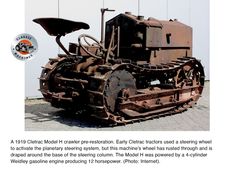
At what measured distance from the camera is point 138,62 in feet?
26.5

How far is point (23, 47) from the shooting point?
6277mm

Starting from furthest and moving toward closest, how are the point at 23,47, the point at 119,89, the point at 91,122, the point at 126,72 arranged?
the point at 91,122, the point at 126,72, the point at 119,89, the point at 23,47

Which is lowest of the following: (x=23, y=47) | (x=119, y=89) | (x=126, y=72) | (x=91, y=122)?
(x=91, y=122)

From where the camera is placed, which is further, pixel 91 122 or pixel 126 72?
pixel 91 122

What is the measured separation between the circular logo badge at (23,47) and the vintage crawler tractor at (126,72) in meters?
0.59

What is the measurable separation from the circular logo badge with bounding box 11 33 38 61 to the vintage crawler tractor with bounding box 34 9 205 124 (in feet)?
1.95

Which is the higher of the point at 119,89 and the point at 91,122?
the point at 119,89

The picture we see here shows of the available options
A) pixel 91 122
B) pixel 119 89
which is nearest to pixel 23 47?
pixel 119 89

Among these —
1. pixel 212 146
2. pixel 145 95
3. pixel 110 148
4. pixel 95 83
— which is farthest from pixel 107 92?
pixel 212 146

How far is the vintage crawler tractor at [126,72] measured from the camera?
6938 mm

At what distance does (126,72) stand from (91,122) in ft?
4.16

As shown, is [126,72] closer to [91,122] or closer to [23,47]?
[91,122]

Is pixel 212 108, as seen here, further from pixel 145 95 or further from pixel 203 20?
pixel 203 20

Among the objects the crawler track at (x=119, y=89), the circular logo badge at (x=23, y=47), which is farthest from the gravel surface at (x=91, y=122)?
the circular logo badge at (x=23, y=47)
